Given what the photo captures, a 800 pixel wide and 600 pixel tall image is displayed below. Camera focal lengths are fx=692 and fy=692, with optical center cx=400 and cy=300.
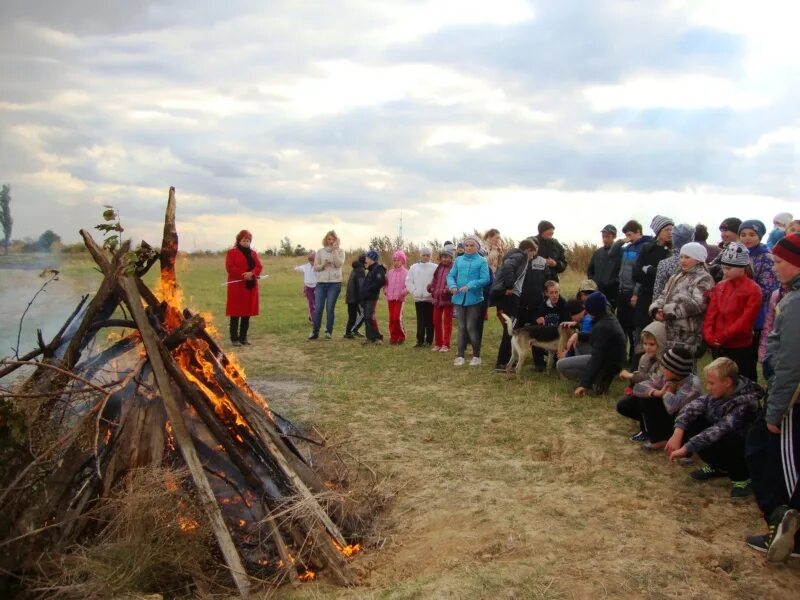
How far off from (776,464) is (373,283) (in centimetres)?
956

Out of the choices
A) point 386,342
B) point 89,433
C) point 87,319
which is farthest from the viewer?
point 386,342

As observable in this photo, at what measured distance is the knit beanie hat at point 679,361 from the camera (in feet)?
21.5

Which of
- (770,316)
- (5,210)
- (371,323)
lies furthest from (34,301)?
(371,323)

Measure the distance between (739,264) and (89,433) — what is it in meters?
6.11

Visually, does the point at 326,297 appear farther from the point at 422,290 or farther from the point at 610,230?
the point at 610,230

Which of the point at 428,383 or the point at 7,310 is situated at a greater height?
the point at 7,310

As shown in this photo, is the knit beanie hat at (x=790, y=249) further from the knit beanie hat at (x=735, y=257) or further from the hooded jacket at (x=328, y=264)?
the hooded jacket at (x=328, y=264)

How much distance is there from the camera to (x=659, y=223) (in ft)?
31.7

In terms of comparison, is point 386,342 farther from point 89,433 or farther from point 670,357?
point 89,433

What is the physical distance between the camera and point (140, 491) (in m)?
4.39

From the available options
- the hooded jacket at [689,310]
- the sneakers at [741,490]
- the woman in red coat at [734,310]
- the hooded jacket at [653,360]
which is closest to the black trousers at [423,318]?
the hooded jacket at [689,310]

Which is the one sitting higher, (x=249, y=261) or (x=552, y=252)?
(x=552, y=252)

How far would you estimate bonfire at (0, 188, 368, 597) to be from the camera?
445cm

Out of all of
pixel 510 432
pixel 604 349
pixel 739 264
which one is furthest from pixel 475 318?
pixel 739 264
